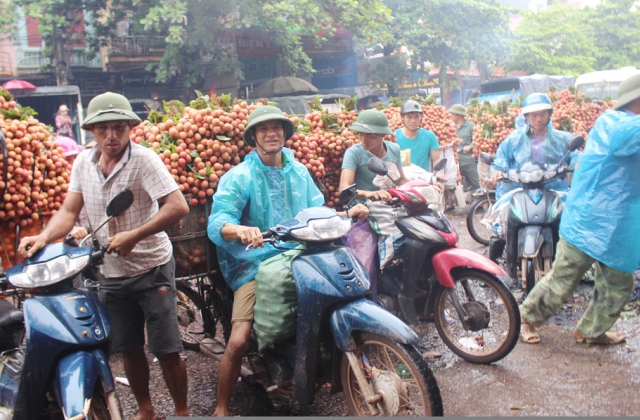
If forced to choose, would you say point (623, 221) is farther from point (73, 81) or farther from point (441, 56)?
point (441, 56)

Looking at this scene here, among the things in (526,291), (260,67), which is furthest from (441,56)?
(526,291)

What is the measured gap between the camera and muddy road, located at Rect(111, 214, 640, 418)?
345cm

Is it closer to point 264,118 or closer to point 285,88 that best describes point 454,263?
point 264,118

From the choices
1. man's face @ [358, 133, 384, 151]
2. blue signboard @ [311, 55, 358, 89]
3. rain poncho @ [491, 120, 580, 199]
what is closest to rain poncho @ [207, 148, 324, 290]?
man's face @ [358, 133, 384, 151]

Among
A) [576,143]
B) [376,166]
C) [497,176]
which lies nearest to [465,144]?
[497,176]

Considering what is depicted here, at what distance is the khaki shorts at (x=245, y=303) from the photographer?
10.8 ft

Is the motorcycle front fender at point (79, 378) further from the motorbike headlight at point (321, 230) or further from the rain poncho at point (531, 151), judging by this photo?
the rain poncho at point (531, 151)

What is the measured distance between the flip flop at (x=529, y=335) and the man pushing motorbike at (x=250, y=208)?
183 cm

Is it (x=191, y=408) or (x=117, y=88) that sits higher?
(x=117, y=88)

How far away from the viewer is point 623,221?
12.5ft

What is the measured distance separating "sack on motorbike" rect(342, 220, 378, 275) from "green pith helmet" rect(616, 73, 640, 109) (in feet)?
6.40

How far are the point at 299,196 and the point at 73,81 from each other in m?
24.3

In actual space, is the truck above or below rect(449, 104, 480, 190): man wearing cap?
above

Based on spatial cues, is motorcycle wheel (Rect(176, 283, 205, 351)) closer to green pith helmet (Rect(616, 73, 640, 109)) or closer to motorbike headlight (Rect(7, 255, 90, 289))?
motorbike headlight (Rect(7, 255, 90, 289))
